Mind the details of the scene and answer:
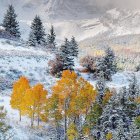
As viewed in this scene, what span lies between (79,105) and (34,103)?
772 cm

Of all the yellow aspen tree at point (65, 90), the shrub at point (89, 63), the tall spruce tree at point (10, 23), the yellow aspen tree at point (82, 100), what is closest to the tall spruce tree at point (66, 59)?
the shrub at point (89, 63)

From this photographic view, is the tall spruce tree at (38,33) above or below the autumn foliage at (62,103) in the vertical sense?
above

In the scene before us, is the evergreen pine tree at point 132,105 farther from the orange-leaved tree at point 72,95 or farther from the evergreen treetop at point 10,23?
the evergreen treetop at point 10,23

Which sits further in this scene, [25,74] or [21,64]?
[21,64]

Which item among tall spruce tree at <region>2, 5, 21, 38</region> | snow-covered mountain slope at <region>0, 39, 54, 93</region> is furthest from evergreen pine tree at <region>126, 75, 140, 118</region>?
tall spruce tree at <region>2, 5, 21, 38</region>

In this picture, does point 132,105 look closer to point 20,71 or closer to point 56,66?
point 56,66

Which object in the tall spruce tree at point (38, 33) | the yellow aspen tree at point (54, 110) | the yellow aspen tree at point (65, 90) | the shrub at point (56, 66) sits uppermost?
the tall spruce tree at point (38, 33)

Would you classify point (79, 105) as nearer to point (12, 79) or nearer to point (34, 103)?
point (34, 103)

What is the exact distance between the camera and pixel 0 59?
9025cm

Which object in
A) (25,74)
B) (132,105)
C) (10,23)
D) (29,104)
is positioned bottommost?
(132,105)

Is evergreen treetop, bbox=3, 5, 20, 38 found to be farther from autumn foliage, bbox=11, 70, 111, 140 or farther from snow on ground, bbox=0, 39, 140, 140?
autumn foliage, bbox=11, 70, 111, 140

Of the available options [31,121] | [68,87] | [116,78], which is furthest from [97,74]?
[31,121]

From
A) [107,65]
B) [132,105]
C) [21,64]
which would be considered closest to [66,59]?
[107,65]

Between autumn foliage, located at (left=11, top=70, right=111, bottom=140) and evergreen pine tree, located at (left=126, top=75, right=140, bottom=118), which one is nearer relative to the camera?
autumn foliage, located at (left=11, top=70, right=111, bottom=140)
